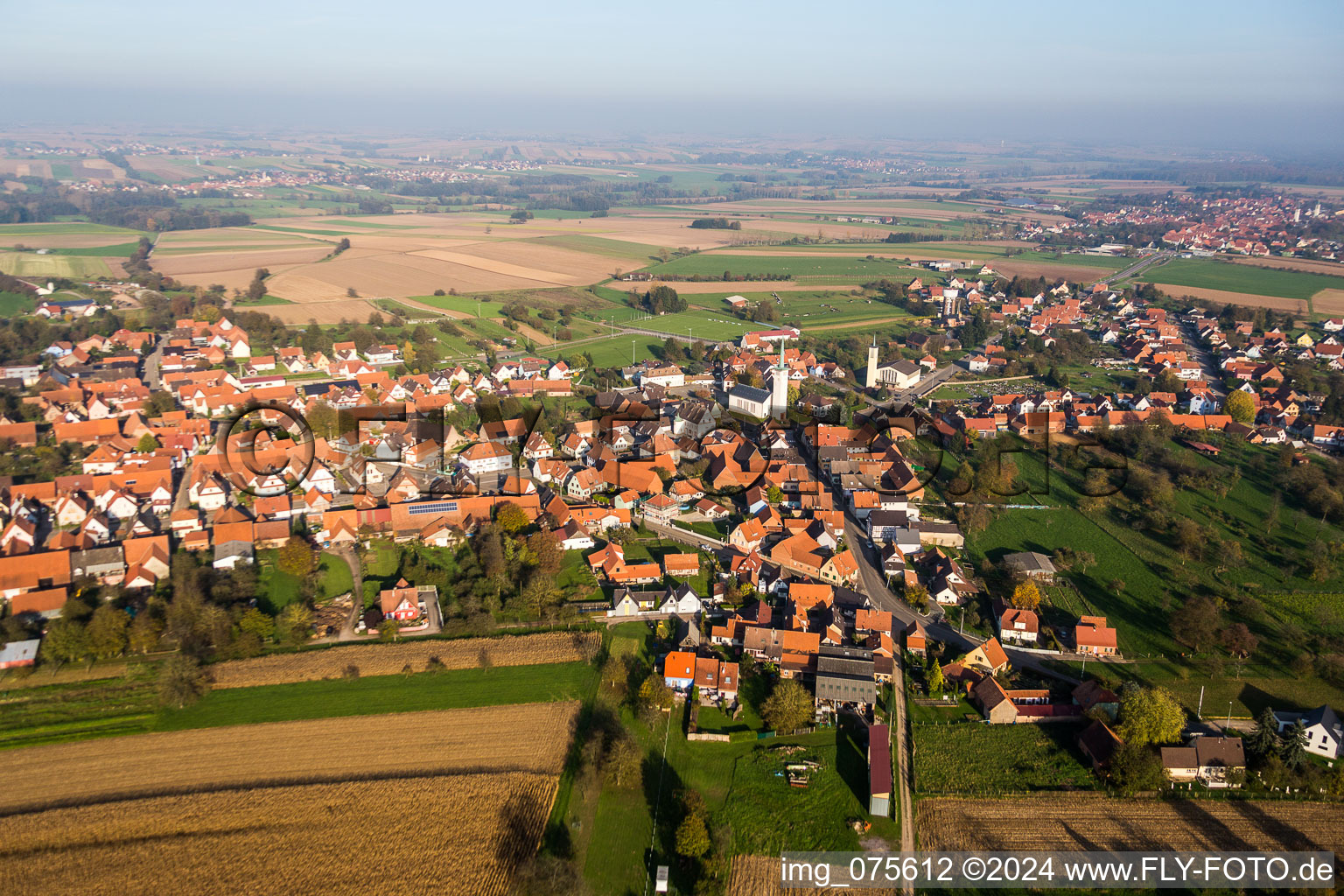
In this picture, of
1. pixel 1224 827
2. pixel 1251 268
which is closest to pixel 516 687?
pixel 1224 827

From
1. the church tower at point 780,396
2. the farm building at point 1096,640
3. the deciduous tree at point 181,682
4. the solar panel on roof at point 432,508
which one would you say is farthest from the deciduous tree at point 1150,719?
the church tower at point 780,396

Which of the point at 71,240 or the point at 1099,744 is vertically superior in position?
the point at 71,240

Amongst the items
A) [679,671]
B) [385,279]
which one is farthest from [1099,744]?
[385,279]

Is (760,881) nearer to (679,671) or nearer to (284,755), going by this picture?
(679,671)

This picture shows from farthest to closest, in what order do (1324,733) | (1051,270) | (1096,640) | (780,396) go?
(1051,270), (780,396), (1096,640), (1324,733)

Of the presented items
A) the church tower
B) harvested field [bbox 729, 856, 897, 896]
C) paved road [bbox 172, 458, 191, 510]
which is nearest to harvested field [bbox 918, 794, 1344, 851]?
harvested field [bbox 729, 856, 897, 896]

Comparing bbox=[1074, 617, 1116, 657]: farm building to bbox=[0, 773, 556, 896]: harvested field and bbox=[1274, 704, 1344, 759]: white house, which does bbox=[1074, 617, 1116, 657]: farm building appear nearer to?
bbox=[1274, 704, 1344, 759]: white house
